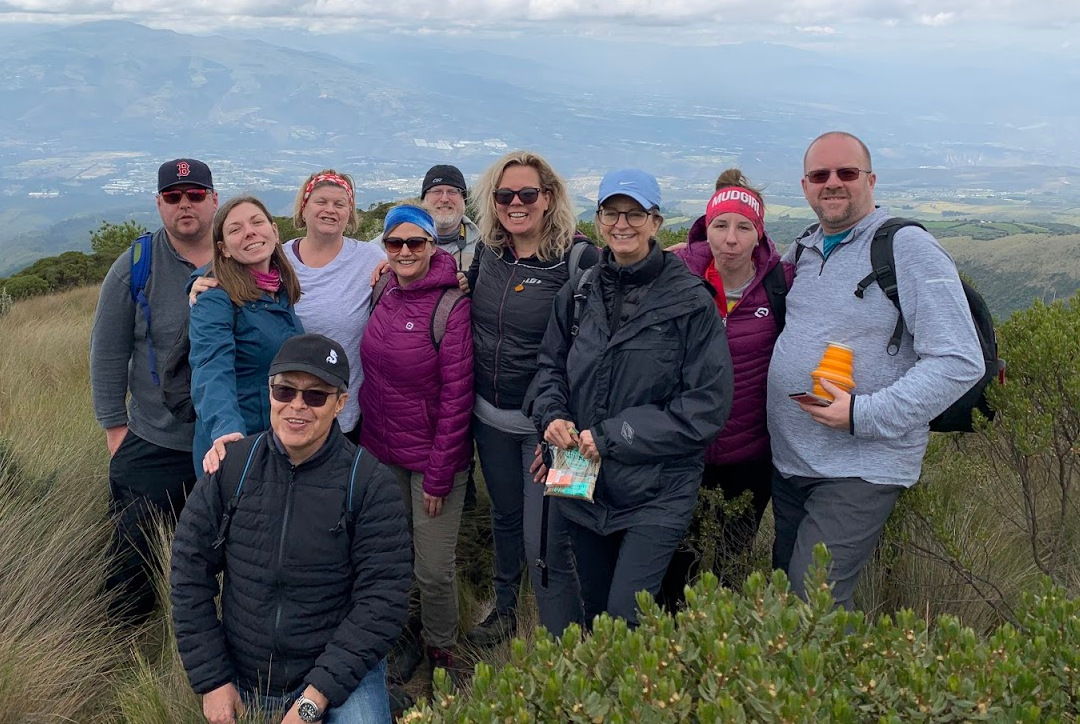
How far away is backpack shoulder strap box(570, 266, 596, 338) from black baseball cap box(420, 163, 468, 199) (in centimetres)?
276

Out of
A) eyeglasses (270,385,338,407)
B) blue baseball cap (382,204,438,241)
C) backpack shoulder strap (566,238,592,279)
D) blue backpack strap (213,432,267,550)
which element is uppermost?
blue baseball cap (382,204,438,241)

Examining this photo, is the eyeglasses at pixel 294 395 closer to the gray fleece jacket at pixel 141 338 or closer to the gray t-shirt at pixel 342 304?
the gray t-shirt at pixel 342 304

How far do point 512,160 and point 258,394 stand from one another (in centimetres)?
179

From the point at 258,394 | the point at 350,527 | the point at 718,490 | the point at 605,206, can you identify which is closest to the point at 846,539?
the point at 718,490

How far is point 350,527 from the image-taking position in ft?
9.87

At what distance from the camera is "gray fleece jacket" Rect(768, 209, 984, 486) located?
9.30 feet

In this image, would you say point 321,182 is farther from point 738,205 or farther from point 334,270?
point 738,205

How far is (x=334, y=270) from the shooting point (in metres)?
4.34

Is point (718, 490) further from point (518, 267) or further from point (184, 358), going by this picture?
point (184, 358)

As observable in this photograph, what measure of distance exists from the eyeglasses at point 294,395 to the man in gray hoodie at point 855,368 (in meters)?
2.00

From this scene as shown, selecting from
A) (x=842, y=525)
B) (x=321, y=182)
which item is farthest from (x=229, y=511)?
(x=842, y=525)

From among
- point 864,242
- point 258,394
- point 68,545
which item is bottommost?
point 68,545

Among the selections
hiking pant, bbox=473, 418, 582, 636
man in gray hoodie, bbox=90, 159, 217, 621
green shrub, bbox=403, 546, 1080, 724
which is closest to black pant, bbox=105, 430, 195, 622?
man in gray hoodie, bbox=90, 159, 217, 621

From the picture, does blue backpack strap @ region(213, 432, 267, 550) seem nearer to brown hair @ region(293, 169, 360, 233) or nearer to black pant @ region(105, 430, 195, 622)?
black pant @ region(105, 430, 195, 622)
